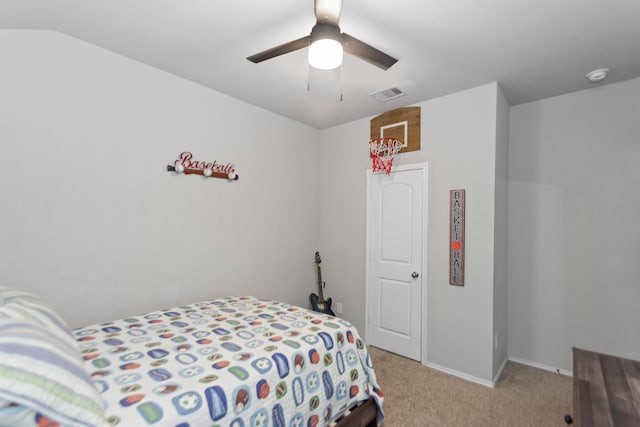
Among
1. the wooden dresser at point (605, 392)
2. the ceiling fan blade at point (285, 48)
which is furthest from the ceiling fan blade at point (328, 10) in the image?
the wooden dresser at point (605, 392)

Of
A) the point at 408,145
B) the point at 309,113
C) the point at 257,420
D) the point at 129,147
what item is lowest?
the point at 257,420

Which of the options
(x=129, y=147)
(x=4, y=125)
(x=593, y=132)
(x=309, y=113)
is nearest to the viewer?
(x=4, y=125)

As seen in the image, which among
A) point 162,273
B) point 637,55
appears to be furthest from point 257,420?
point 637,55

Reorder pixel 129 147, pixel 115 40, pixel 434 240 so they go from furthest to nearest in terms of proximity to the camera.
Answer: pixel 434 240, pixel 129 147, pixel 115 40

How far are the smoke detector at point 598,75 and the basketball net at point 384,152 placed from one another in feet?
5.34

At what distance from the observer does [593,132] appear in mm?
2867

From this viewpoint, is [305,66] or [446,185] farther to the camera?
[446,185]

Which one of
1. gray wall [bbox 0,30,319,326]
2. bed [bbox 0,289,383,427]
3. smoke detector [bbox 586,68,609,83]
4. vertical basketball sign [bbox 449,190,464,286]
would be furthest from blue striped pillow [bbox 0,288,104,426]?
smoke detector [bbox 586,68,609,83]

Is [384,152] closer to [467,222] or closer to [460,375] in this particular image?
[467,222]

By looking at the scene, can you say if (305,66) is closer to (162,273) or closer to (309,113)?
(309,113)

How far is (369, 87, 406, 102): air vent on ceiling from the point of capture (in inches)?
115

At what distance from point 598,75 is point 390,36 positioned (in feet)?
6.08

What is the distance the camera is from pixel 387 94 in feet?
9.87

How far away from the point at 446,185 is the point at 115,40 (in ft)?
9.76
